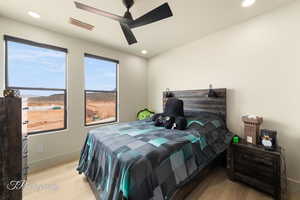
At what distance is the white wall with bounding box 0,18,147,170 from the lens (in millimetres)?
2338

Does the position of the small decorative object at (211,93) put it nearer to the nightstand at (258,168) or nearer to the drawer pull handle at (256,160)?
the nightstand at (258,168)

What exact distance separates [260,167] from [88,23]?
3593 millimetres

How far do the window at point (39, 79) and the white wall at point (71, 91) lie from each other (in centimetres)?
11

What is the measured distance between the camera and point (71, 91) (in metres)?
2.83

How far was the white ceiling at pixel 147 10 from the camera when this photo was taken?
188 cm

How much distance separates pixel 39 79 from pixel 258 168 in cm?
400

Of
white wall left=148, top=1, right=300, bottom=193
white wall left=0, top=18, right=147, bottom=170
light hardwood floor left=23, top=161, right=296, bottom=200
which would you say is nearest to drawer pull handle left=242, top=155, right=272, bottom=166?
light hardwood floor left=23, top=161, right=296, bottom=200

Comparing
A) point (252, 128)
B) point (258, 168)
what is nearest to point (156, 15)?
point (252, 128)

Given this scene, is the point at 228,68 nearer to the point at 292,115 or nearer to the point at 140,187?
the point at 292,115

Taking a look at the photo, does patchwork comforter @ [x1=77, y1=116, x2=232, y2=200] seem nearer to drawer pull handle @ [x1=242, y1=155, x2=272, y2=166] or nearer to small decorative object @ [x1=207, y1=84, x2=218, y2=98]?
drawer pull handle @ [x1=242, y1=155, x2=272, y2=166]

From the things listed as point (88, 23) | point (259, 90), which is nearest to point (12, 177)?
point (88, 23)

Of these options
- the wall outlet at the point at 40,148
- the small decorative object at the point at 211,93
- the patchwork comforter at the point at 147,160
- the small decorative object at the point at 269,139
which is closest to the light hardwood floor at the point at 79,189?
the patchwork comforter at the point at 147,160

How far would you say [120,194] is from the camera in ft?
3.68

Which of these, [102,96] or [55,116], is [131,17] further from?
[55,116]
